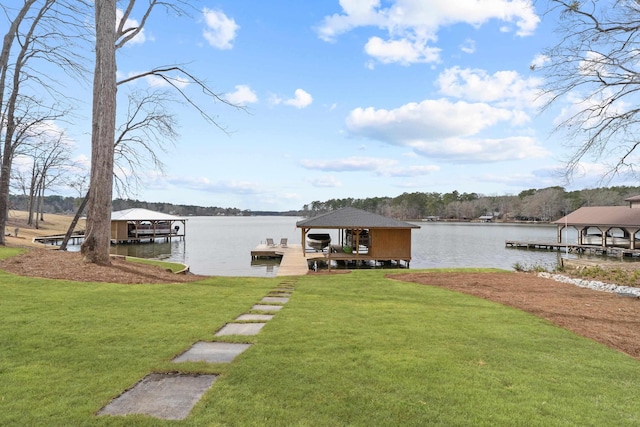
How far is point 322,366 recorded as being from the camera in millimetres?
3615

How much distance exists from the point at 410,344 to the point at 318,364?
4.44 ft

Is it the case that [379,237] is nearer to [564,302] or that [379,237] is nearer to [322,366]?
[564,302]

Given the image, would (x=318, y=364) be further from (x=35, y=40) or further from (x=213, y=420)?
(x=35, y=40)

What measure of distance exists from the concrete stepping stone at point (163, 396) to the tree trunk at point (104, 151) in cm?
775

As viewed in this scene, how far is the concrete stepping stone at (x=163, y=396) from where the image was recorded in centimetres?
268

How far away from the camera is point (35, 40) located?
473 inches

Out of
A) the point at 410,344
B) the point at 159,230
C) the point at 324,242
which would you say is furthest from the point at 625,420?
the point at 159,230

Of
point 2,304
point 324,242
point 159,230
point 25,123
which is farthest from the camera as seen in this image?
point 159,230

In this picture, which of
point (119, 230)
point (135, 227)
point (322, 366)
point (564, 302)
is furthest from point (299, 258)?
point (135, 227)

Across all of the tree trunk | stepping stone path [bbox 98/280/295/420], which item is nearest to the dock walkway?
the tree trunk

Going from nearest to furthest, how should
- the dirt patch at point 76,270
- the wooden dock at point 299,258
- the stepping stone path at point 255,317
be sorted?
the stepping stone path at point 255,317 < the dirt patch at point 76,270 < the wooden dock at point 299,258

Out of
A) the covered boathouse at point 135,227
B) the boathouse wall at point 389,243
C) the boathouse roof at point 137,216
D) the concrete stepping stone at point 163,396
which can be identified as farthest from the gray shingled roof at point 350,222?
the covered boathouse at point 135,227

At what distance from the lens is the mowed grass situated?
2.77 m

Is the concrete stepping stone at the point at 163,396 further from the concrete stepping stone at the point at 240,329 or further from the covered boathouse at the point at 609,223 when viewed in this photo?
the covered boathouse at the point at 609,223
